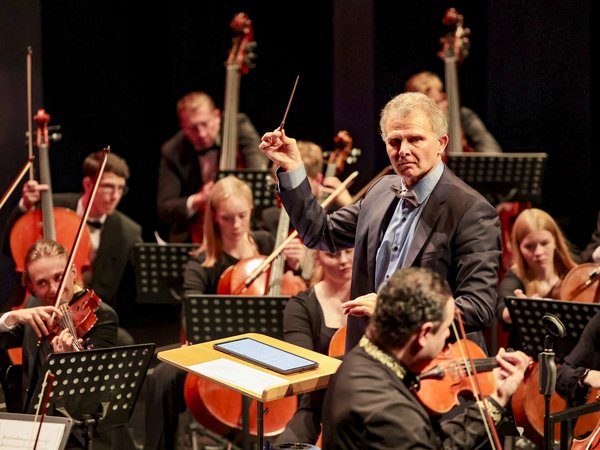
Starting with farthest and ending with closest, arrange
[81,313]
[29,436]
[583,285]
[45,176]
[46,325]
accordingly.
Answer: [45,176], [583,285], [81,313], [46,325], [29,436]

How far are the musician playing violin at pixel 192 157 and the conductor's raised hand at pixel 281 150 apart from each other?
130 inches

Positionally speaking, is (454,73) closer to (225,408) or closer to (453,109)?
(453,109)

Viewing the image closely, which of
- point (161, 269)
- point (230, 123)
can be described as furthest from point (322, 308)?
point (230, 123)

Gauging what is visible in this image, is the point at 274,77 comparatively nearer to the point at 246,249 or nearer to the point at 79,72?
the point at 79,72

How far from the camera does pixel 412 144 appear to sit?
3.00 metres

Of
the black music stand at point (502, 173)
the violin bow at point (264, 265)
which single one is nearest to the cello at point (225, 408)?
the violin bow at point (264, 265)

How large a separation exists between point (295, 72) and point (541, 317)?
4326 millimetres

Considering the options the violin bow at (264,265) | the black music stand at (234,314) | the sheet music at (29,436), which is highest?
the violin bow at (264,265)

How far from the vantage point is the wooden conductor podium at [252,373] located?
2.73m

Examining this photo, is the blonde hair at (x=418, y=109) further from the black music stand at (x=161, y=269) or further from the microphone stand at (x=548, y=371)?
the black music stand at (x=161, y=269)

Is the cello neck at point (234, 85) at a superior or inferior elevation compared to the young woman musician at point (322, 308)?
superior

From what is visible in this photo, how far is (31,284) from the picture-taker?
4258 mm

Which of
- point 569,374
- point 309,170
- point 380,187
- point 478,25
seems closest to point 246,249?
point 309,170

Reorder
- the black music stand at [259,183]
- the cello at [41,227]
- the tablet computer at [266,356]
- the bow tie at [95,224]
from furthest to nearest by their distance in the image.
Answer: the bow tie at [95,224] < the black music stand at [259,183] < the cello at [41,227] < the tablet computer at [266,356]
